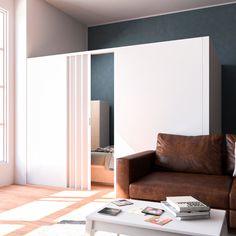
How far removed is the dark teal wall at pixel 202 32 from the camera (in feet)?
15.7

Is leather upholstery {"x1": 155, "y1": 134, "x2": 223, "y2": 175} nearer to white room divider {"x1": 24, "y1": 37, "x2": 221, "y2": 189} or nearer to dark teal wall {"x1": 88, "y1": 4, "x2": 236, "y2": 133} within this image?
white room divider {"x1": 24, "y1": 37, "x2": 221, "y2": 189}

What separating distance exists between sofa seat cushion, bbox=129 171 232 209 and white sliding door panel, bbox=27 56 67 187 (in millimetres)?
1788

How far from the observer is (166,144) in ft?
11.0

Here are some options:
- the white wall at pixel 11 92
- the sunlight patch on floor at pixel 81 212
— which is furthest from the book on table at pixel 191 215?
the white wall at pixel 11 92

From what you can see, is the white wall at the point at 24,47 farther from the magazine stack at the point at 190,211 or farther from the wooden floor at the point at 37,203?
the magazine stack at the point at 190,211

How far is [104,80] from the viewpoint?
600 centimetres

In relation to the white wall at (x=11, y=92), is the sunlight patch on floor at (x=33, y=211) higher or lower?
lower

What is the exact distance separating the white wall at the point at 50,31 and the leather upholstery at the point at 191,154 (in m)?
2.66

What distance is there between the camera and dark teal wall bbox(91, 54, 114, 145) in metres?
5.95

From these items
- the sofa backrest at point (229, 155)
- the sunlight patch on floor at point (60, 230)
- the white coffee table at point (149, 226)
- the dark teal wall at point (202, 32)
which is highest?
the dark teal wall at point (202, 32)

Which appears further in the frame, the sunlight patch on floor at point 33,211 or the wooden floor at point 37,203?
the sunlight patch on floor at point 33,211

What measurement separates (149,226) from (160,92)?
2.24m

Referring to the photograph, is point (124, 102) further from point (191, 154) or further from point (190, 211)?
point (190, 211)

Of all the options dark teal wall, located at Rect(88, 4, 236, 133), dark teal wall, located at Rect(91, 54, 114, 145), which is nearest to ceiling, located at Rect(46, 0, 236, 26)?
dark teal wall, located at Rect(88, 4, 236, 133)
